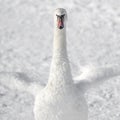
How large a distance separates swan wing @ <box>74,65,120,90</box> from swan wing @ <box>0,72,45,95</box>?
481 mm

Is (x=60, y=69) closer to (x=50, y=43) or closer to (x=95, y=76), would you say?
(x=95, y=76)

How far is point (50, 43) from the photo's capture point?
9148mm

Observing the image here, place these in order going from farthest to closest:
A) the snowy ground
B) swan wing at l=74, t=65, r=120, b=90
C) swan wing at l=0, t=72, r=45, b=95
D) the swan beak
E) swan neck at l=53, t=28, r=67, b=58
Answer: the snowy ground → swan wing at l=0, t=72, r=45, b=95 → swan wing at l=74, t=65, r=120, b=90 → swan neck at l=53, t=28, r=67, b=58 → the swan beak

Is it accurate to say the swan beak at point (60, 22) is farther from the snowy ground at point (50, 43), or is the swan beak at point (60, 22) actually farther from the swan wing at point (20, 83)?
the snowy ground at point (50, 43)

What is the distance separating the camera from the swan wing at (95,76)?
5430mm

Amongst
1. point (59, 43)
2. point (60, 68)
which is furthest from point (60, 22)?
point (60, 68)

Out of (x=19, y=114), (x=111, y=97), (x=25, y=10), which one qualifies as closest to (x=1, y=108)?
(x=19, y=114)

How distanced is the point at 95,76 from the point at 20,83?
0.89 meters

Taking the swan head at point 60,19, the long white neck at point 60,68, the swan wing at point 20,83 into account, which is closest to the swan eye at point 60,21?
the swan head at point 60,19

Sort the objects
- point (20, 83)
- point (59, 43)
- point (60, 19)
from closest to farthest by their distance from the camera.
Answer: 1. point (60, 19)
2. point (59, 43)
3. point (20, 83)

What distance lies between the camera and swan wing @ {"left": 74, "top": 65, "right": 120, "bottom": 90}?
543cm

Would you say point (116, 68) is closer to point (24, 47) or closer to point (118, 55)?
point (118, 55)

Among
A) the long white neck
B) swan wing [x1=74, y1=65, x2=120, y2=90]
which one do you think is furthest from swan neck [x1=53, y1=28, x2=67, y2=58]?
swan wing [x1=74, y1=65, x2=120, y2=90]

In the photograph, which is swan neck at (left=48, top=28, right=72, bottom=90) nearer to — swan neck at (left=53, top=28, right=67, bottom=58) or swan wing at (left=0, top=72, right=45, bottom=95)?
swan neck at (left=53, top=28, right=67, bottom=58)
